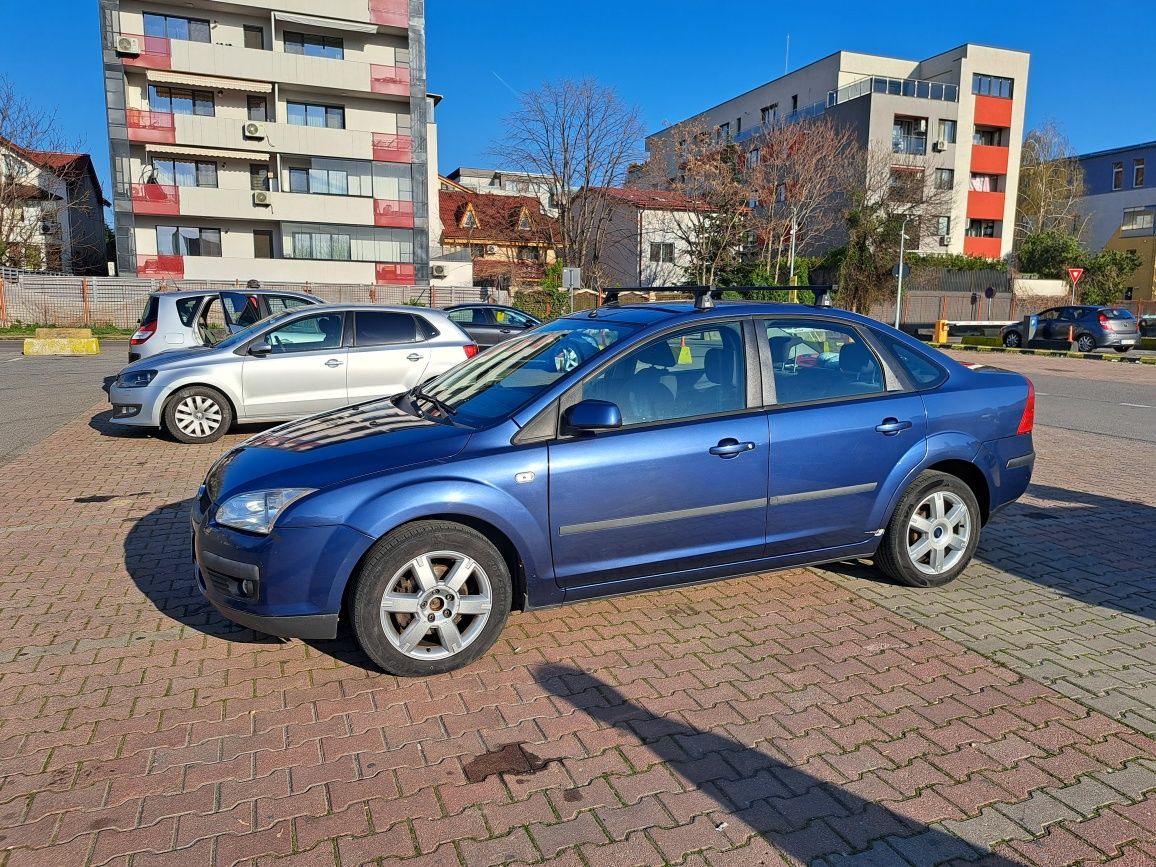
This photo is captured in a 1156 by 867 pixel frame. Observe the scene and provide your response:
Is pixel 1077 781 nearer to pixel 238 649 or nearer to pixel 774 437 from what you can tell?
pixel 774 437

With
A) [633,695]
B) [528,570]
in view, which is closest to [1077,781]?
[633,695]

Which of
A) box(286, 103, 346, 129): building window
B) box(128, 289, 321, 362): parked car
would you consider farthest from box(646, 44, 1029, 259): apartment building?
box(128, 289, 321, 362): parked car

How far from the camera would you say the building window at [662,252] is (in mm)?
44750

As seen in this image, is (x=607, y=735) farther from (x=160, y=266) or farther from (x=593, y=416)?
(x=160, y=266)

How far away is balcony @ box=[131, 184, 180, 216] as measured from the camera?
36469mm

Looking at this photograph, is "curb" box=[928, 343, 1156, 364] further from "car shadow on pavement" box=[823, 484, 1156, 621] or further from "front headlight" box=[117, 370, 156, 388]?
"front headlight" box=[117, 370, 156, 388]

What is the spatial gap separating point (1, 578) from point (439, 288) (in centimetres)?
3388

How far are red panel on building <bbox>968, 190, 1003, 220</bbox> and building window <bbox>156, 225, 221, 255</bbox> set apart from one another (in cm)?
4203

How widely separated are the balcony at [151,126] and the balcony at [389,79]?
29.6 feet

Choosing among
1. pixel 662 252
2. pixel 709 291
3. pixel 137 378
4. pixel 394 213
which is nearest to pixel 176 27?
pixel 394 213

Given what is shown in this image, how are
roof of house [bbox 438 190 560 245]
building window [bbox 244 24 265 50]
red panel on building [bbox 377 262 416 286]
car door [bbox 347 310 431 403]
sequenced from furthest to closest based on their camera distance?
roof of house [bbox 438 190 560 245] < red panel on building [bbox 377 262 416 286] < building window [bbox 244 24 265 50] < car door [bbox 347 310 431 403]

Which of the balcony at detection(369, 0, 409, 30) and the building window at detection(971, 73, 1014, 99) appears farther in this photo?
the building window at detection(971, 73, 1014, 99)

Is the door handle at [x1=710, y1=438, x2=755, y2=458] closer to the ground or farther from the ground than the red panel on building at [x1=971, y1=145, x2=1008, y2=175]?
closer to the ground

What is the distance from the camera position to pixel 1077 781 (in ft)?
9.86
